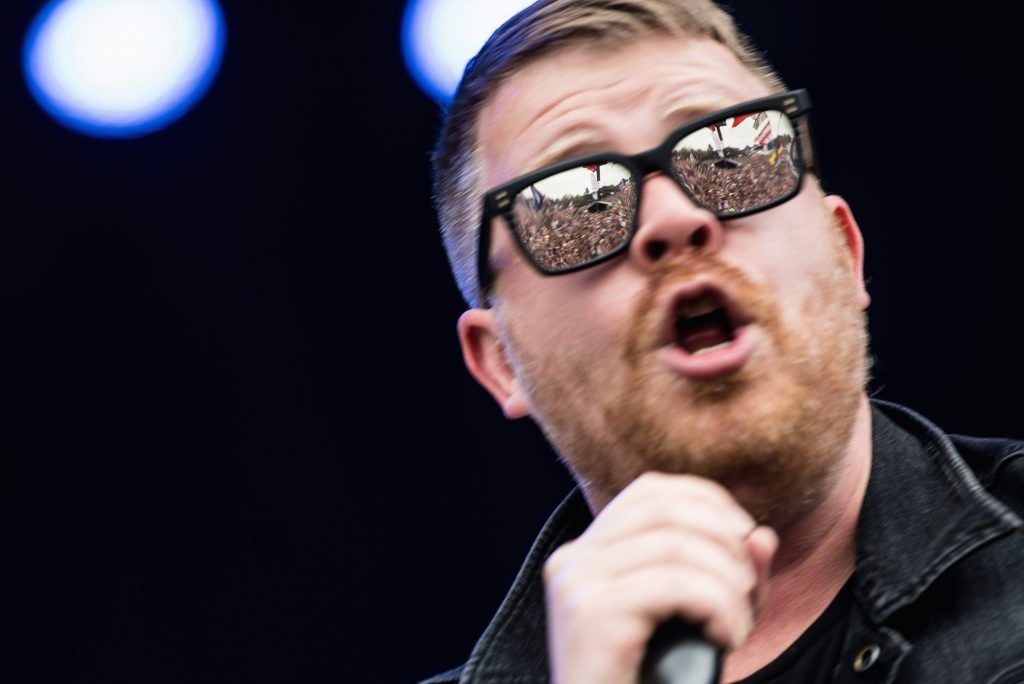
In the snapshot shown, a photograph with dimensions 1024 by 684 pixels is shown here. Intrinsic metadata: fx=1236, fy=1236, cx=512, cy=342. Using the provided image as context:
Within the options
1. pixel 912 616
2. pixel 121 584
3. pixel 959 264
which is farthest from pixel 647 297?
pixel 121 584

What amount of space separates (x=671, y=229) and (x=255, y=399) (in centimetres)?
235

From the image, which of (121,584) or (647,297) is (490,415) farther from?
(647,297)

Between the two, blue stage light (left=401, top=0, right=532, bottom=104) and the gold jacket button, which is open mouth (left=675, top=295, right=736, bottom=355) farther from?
blue stage light (left=401, top=0, right=532, bottom=104)

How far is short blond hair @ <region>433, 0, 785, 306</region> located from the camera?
73.2 inches

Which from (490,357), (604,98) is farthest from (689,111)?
(490,357)

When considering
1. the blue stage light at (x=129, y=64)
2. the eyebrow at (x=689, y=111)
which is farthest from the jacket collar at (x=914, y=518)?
the blue stage light at (x=129, y=64)

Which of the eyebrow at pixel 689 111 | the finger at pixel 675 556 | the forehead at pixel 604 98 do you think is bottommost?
the finger at pixel 675 556

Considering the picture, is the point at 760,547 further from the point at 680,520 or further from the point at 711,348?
the point at 711,348

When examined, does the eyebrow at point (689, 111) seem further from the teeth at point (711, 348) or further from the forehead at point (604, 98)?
the teeth at point (711, 348)

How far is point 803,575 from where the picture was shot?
1.65 meters

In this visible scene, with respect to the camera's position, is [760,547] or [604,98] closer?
[760,547]

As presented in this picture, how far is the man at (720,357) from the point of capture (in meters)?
1.47

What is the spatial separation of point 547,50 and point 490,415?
1.92m

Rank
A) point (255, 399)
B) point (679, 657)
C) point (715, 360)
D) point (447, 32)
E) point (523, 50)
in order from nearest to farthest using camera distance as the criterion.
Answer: point (679, 657), point (715, 360), point (523, 50), point (447, 32), point (255, 399)
